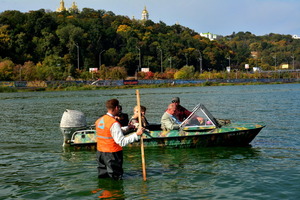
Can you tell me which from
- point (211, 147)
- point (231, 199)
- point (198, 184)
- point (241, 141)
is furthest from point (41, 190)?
point (241, 141)

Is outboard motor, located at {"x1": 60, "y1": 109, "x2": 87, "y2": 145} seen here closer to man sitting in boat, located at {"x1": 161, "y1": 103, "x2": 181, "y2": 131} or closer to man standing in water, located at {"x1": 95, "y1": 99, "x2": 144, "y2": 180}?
man sitting in boat, located at {"x1": 161, "y1": 103, "x2": 181, "y2": 131}

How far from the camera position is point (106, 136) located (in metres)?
9.98

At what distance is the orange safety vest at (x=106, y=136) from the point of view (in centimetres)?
986

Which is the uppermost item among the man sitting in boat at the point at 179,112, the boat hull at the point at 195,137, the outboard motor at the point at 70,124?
the man sitting in boat at the point at 179,112

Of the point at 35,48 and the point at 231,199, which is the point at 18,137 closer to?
the point at 231,199

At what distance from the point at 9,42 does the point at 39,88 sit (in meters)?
40.6

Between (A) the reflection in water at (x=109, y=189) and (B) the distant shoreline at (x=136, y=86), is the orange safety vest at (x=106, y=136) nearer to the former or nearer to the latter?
(A) the reflection in water at (x=109, y=189)

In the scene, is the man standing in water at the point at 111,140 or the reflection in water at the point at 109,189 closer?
the man standing in water at the point at 111,140

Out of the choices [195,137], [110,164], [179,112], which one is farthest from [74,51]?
[110,164]

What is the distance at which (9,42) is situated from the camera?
128m

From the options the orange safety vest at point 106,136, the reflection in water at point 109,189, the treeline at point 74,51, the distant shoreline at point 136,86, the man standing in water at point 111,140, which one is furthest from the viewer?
the treeline at point 74,51

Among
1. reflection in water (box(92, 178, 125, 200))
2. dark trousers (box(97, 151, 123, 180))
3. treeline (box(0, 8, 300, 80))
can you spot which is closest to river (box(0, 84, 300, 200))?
reflection in water (box(92, 178, 125, 200))

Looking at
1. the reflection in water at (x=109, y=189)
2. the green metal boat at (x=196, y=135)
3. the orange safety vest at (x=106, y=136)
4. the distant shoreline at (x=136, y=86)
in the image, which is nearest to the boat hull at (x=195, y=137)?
the green metal boat at (x=196, y=135)

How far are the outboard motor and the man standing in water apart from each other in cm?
625
